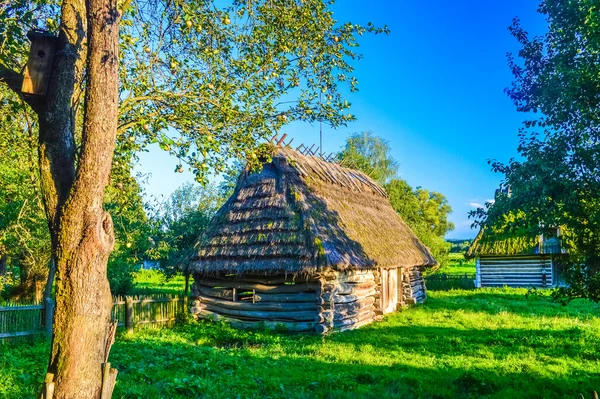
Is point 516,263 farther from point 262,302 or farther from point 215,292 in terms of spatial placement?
point 215,292

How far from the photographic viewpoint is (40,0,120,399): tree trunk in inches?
160

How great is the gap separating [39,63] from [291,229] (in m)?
9.29

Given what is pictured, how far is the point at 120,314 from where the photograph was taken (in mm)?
A: 13008

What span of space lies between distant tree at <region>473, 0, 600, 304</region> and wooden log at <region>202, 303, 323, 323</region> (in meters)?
6.12

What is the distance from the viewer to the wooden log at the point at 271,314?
12.9 metres

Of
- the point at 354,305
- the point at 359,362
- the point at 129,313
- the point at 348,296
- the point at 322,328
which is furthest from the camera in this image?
the point at 354,305

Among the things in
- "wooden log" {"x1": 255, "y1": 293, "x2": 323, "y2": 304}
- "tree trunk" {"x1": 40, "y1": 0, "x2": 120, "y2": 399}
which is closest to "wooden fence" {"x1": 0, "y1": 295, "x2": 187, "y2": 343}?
"wooden log" {"x1": 255, "y1": 293, "x2": 323, "y2": 304}

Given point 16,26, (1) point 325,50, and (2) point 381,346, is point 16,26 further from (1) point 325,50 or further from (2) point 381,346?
(2) point 381,346

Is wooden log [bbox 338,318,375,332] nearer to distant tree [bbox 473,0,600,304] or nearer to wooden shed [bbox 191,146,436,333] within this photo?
wooden shed [bbox 191,146,436,333]

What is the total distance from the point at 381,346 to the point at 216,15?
8.47 meters

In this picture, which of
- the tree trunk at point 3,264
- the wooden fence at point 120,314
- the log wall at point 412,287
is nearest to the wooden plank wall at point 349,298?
the log wall at point 412,287

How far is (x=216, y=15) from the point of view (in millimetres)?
6262

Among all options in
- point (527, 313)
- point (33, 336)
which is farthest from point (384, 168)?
point (33, 336)

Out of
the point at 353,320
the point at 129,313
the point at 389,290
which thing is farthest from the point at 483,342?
the point at 129,313
